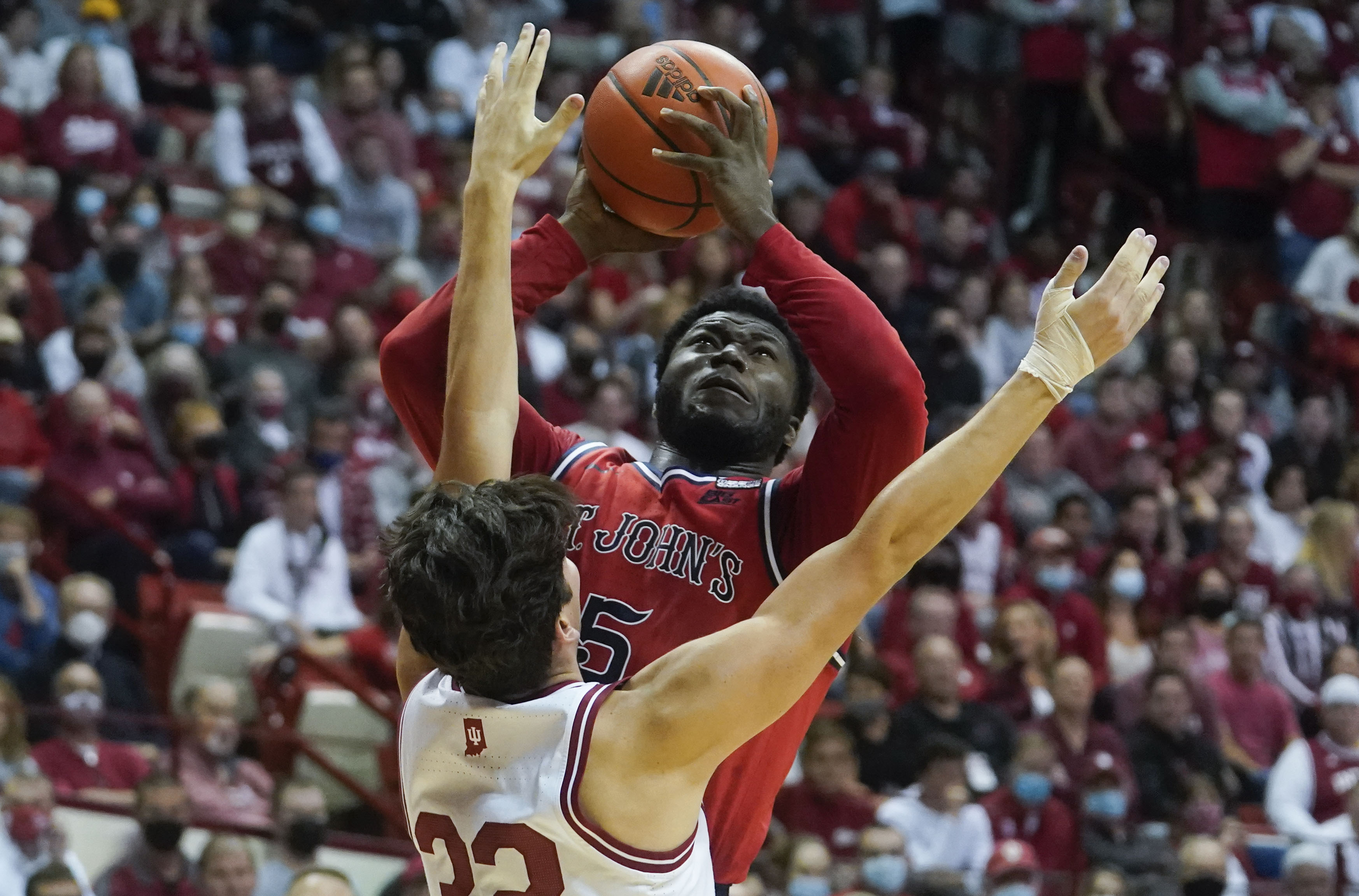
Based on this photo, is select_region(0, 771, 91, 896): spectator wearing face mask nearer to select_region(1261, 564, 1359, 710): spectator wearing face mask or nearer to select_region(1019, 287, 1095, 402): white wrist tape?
select_region(1019, 287, 1095, 402): white wrist tape

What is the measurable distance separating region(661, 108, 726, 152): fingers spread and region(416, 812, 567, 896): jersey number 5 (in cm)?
121

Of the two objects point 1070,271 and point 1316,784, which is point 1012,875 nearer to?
point 1316,784

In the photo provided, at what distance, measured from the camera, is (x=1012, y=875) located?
703 centimetres

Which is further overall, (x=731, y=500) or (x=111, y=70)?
(x=111, y=70)

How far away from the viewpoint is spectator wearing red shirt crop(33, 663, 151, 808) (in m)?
7.02

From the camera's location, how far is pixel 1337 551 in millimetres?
10141

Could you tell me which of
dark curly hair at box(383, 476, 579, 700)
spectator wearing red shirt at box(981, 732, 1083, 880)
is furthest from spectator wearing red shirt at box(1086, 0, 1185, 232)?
dark curly hair at box(383, 476, 579, 700)

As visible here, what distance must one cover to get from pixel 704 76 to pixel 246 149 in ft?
26.5

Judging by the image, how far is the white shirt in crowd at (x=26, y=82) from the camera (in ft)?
34.9

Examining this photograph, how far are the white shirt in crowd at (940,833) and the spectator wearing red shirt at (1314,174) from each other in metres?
6.91

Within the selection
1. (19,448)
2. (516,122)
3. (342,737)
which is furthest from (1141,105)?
(516,122)

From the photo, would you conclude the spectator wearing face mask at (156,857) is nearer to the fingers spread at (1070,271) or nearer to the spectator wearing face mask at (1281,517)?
the fingers spread at (1070,271)

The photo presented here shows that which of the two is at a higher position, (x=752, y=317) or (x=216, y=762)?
(x=752, y=317)

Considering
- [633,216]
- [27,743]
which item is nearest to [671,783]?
[633,216]
